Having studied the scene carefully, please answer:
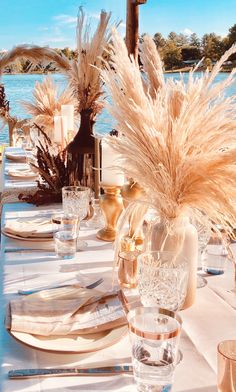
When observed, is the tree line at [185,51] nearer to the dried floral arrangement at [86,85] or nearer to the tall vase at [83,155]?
the dried floral arrangement at [86,85]

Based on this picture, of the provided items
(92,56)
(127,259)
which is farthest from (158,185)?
(92,56)

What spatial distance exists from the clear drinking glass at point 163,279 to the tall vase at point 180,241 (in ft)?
0.09

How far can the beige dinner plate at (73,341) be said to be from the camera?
0.83 metres

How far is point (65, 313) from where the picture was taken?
957 millimetres

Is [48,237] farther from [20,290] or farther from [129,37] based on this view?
[129,37]

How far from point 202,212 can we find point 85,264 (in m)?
0.40

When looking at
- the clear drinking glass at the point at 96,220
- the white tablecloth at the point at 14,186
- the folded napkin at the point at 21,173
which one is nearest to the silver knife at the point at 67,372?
the clear drinking glass at the point at 96,220

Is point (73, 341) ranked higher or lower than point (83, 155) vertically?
lower

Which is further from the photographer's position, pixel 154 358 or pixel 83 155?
pixel 83 155

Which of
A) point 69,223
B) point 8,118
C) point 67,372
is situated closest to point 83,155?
point 69,223

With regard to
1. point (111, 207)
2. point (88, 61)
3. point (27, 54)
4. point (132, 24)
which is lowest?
point (111, 207)

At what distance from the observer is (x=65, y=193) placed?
1687mm

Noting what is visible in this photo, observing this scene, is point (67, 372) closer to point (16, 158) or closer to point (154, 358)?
point (154, 358)

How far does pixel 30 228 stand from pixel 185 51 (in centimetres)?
103
